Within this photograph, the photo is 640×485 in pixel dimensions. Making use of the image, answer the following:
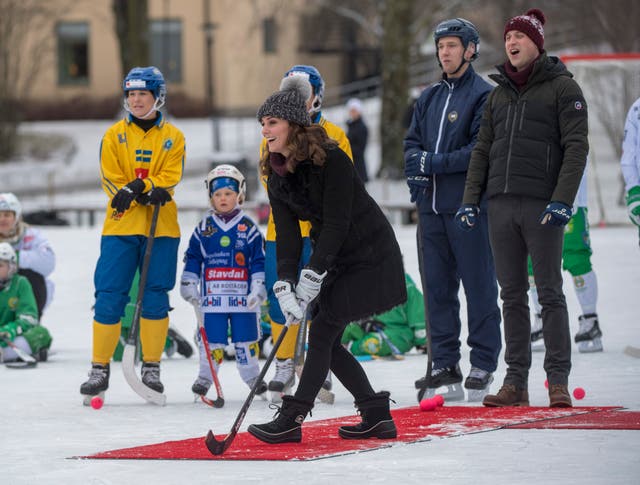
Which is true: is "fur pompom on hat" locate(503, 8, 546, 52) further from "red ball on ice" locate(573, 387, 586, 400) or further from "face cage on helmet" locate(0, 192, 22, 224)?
"face cage on helmet" locate(0, 192, 22, 224)

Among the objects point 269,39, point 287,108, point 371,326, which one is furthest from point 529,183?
point 269,39

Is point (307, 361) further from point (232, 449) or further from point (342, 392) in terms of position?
point (342, 392)

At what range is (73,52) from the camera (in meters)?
43.5

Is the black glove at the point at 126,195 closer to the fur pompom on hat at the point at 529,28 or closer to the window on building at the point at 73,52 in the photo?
the fur pompom on hat at the point at 529,28

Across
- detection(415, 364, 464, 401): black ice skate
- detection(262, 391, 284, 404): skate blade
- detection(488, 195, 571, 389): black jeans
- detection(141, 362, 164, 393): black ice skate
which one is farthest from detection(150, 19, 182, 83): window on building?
detection(488, 195, 571, 389): black jeans

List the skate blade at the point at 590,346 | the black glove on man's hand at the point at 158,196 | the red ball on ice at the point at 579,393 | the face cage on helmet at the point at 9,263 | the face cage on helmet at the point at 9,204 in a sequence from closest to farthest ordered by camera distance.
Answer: the red ball on ice at the point at 579,393 → the black glove on man's hand at the point at 158,196 → the skate blade at the point at 590,346 → the face cage on helmet at the point at 9,263 → the face cage on helmet at the point at 9,204

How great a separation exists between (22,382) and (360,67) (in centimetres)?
4041

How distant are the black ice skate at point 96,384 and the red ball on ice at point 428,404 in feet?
5.69

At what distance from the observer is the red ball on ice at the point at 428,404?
669 cm

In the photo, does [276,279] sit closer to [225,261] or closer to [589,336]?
[225,261]

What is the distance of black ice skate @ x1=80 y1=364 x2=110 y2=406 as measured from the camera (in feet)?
24.3

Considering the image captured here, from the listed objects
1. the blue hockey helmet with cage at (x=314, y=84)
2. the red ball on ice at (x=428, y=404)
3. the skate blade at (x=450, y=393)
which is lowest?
the skate blade at (x=450, y=393)

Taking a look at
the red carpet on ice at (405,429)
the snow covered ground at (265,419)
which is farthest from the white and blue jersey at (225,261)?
the red carpet on ice at (405,429)

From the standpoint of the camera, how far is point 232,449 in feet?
18.5
